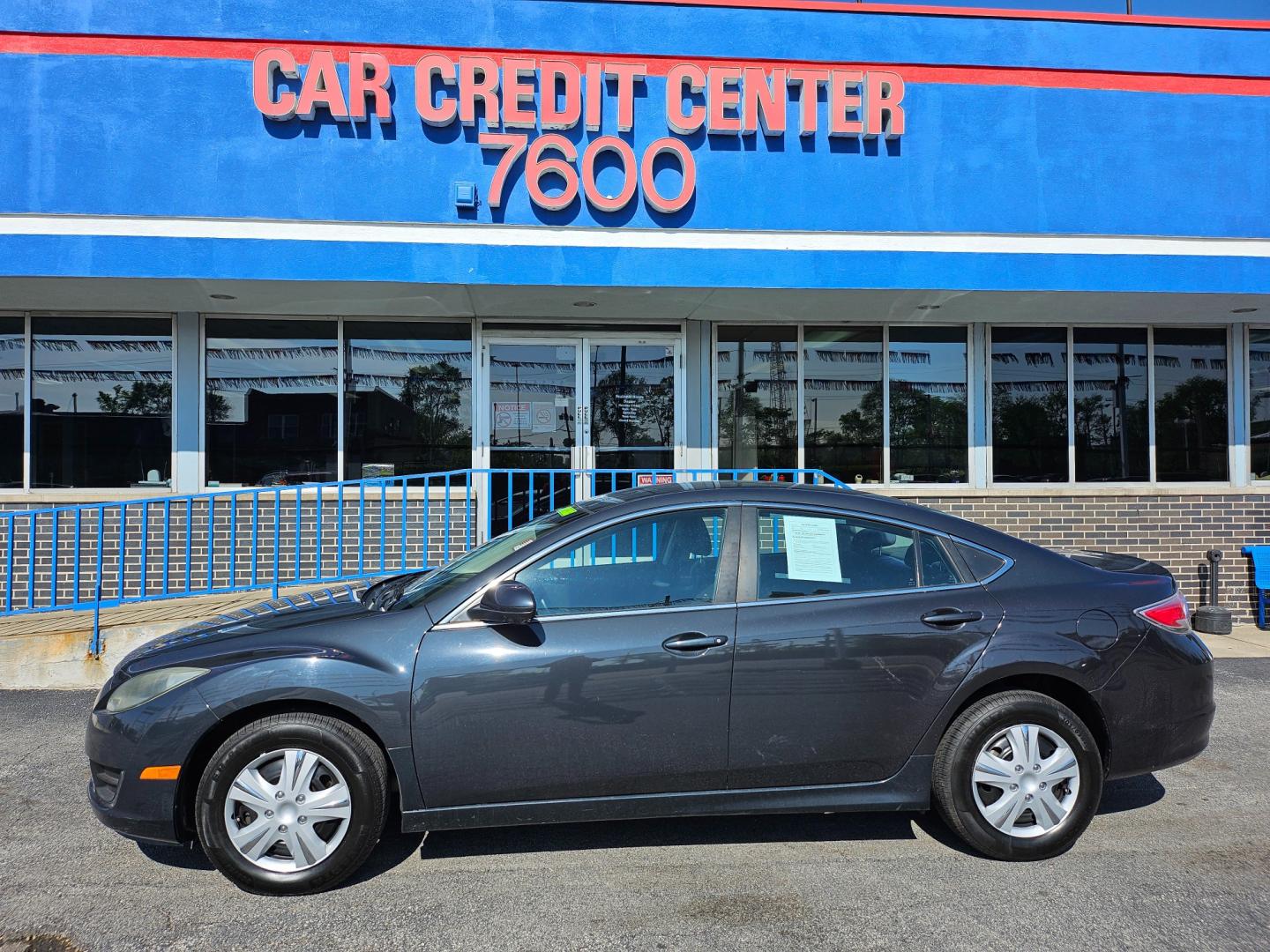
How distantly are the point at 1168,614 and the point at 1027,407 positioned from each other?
21.0ft

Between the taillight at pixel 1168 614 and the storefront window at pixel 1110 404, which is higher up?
the storefront window at pixel 1110 404

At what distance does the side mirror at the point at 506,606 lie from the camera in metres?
3.46

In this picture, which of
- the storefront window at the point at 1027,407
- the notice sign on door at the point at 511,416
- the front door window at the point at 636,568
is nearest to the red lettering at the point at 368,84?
the notice sign on door at the point at 511,416

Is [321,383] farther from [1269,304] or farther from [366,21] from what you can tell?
[1269,304]

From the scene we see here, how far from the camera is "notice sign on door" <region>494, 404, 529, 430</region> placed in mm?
9367

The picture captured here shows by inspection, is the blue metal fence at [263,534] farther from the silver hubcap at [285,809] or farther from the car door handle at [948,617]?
the silver hubcap at [285,809]

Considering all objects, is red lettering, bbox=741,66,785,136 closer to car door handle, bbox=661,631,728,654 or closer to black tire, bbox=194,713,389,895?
car door handle, bbox=661,631,728,654

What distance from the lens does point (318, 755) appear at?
136 inches

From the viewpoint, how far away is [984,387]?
32.2 feet

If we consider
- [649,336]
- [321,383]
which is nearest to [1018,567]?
[649,336]

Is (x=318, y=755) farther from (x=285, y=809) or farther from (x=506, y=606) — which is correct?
(x=506, y=606)

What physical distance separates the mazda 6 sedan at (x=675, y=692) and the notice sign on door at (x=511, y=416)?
542 centimetres

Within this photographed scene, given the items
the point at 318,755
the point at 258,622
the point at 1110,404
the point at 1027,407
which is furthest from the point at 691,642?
the point at 1110,404

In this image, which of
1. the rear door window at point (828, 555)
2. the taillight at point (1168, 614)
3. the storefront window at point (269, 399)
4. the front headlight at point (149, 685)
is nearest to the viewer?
the front headlight at point (149, 685)
